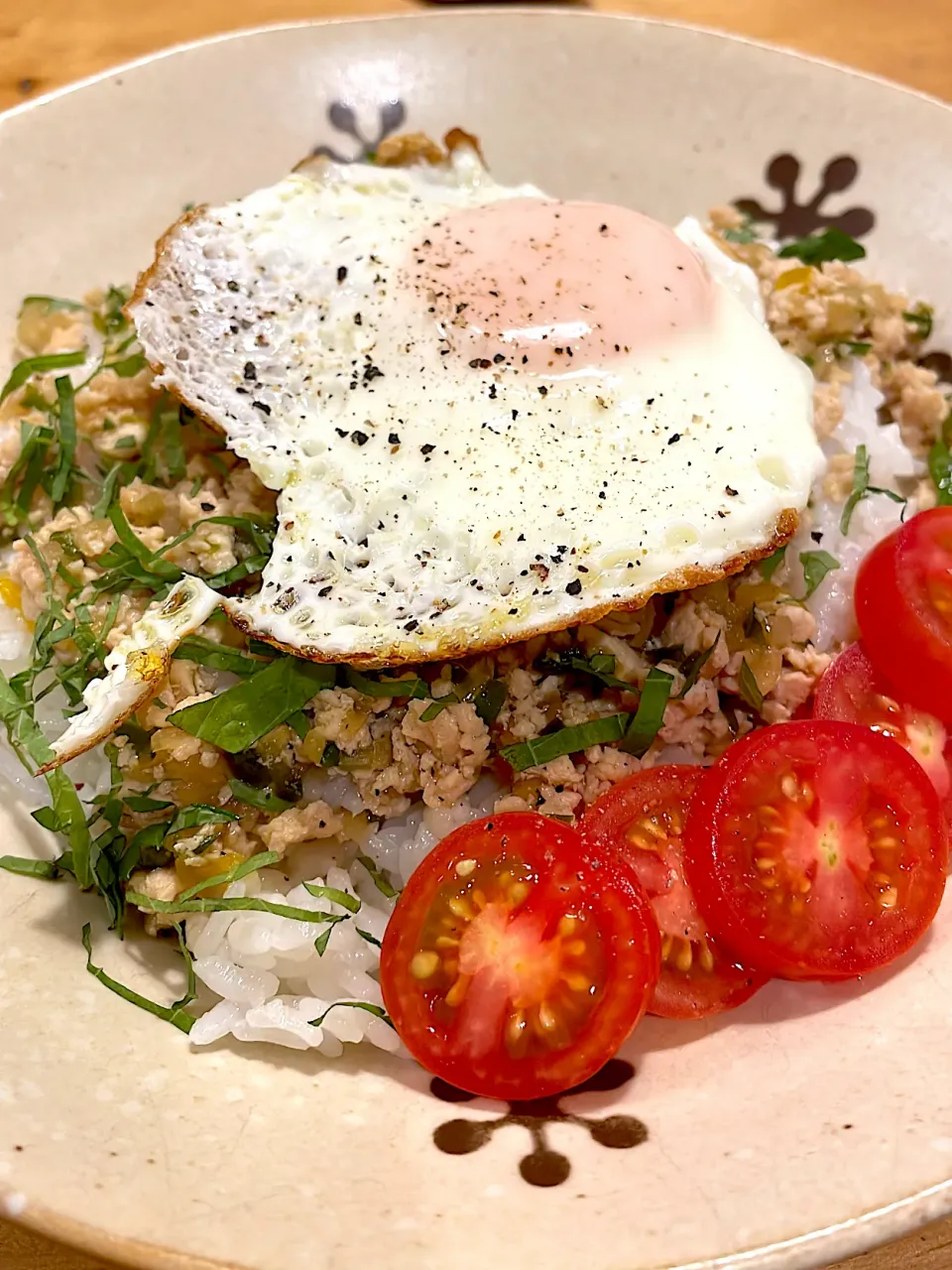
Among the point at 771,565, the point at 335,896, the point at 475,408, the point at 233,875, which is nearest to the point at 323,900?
the point at 335,896

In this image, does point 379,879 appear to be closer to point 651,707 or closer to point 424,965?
point 424,965

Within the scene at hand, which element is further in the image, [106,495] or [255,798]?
[106,495]

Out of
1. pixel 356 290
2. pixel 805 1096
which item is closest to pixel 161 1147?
pixel 805 1096

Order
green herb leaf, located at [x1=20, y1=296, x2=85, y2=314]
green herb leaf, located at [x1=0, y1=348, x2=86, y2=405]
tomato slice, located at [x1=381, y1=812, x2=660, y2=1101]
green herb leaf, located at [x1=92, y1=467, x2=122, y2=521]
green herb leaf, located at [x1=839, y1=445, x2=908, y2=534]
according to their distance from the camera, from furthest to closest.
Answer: green herb leaf, located at [x1=20, y1=296, x2=85, y2=314]
green herb leaf, located at [x1=0, y1=348, x2=86, y2=405]
green herb leaf, located at [x1=839, y1=445, x2=908, y2=534]
green herb leaf, located at [x1=92, y1=467, x2=122, y2=521]
tomato slice, located at [x1=381, y1=812, x2=660, y2=1101]

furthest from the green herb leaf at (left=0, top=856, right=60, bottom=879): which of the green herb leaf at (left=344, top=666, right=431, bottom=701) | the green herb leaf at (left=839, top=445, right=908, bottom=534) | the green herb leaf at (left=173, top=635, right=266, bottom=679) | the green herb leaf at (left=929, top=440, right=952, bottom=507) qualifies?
the green herb leaf at (left=929, top=440, right=952, bottom=507)

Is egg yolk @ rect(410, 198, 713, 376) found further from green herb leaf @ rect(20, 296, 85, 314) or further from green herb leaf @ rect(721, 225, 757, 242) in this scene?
green herb leaf @ rect(20, 296, 85, 314)

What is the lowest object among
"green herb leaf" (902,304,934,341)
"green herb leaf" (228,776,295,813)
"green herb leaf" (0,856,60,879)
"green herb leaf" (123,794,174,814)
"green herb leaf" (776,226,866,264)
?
"green herb leaf" (0,856,60,879)

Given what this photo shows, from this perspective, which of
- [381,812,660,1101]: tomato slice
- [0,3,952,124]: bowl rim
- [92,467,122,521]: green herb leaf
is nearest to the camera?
[381,812,660,1101]: tomato slice
